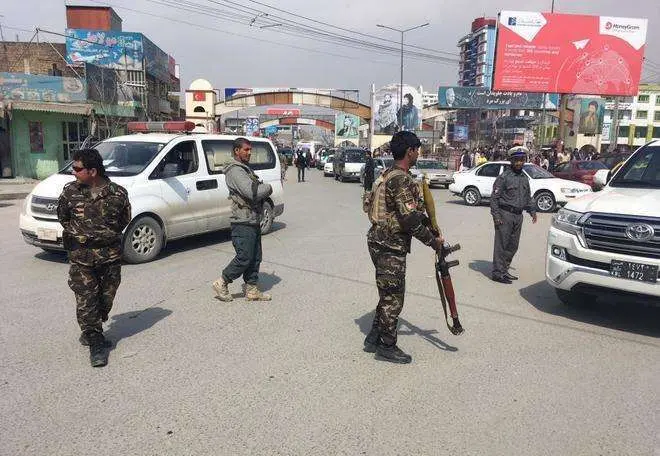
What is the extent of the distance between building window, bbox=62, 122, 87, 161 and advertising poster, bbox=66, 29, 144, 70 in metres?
10.3

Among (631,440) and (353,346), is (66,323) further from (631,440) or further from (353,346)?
(631,440)

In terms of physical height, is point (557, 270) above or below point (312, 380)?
above

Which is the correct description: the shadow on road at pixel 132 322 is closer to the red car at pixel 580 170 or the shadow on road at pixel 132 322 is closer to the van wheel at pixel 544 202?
the van wheel at pixel 544 202

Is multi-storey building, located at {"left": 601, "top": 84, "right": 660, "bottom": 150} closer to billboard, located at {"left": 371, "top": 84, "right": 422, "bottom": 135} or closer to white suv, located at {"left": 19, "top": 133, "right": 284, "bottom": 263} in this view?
billboard, located at {"left": 371, "top": 84, "right": 422, "bottom": 135}

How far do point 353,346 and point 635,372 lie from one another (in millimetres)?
2251

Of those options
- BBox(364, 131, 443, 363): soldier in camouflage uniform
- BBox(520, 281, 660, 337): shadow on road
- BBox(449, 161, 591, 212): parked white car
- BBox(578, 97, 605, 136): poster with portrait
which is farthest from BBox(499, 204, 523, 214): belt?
BBox(578, 97, 605, 136): poster with portrait

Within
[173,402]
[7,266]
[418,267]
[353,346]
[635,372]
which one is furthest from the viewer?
[418,267]

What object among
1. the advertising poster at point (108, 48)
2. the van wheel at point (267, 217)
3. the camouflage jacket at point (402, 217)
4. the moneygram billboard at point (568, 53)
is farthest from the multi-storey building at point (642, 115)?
the camouflage jacket at point (402, 217)

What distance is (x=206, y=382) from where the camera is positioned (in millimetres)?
3770

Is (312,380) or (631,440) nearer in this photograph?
(631,440)

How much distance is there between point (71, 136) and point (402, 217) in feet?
71.0

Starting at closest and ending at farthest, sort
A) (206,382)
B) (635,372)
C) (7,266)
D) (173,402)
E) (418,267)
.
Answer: (173,402) < (206,382) < (635,372) < (7,266) < (418,267)

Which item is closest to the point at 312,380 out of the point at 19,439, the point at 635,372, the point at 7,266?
the point at 19,439

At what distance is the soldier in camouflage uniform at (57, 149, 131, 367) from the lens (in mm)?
4012
